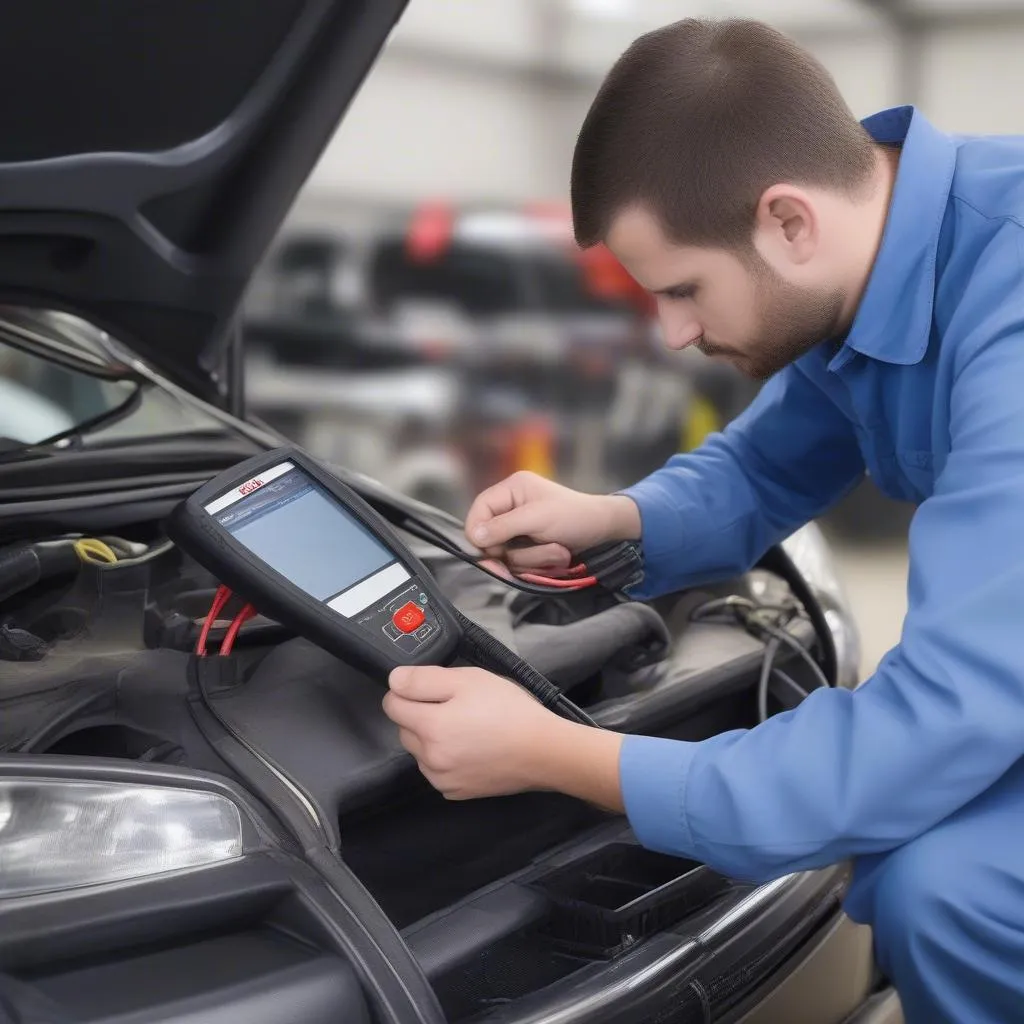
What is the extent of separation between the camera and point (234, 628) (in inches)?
46.7

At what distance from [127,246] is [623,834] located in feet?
3.31

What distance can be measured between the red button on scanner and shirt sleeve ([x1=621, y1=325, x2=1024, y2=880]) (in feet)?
0.72

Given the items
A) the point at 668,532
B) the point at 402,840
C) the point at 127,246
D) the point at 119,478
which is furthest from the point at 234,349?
the point at 402,840

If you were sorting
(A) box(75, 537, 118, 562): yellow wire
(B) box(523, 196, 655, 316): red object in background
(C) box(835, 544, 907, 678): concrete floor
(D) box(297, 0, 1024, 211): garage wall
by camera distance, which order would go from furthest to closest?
1. (D) box(297, 0, 1024, 211): garage wall
2. (B) box(523, 196, 655, 316): red object in background
3. (C) box(835, 544, 907, 678): concrete floor
4. (A) box(75, 537, 118, 562): yellow wire

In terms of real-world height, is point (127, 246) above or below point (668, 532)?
above

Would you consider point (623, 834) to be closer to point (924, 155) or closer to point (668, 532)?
point (668, 532)

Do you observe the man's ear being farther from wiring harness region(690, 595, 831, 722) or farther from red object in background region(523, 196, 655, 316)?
red object in background region(523, 196, 655, 316)

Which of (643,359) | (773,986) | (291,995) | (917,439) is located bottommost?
(643,359)

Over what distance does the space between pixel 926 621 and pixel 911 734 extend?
0.09 m

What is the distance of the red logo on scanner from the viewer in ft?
3.90

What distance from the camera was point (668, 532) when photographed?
151 cm

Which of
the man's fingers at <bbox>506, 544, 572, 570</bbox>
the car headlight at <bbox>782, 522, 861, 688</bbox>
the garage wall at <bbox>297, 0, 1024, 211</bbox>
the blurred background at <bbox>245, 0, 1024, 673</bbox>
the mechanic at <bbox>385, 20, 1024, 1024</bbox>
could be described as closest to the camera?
the mechanic at <bbox>385, 20, 1024, 1024</bbox>

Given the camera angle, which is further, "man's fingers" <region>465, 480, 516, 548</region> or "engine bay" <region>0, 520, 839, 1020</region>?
"man's fingers" <region>465, 480, 516, 548</region>

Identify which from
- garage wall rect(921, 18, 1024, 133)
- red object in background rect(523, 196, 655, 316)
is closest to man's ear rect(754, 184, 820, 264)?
red object in background rect(523, 196, 655, 316)
